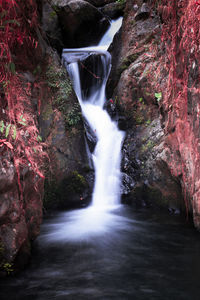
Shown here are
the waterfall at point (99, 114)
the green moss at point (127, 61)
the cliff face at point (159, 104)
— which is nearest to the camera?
the cliff face at point (159, 104)

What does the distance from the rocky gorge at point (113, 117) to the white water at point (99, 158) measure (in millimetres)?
285

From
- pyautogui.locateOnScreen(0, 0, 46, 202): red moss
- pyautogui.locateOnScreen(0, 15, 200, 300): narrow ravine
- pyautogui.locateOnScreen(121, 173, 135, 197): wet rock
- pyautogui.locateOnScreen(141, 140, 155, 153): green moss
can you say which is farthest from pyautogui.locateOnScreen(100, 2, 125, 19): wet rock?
pyautogui.locateOnScreen(0, 15, 200, 300): narrow ravine

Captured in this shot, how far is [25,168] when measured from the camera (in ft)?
10.3

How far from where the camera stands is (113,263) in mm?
3154

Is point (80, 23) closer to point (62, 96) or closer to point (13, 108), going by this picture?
point (62, 96)

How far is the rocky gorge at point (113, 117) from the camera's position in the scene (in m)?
3.19

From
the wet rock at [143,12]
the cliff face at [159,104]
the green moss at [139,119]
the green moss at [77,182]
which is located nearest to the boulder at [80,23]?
the cliff face at [159,104]

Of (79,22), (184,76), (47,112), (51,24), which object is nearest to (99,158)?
(47,112)

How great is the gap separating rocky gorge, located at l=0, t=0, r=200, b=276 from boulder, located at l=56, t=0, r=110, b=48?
4 centimetres

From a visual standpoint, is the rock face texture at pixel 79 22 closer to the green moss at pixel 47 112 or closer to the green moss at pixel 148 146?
the green moss at pixel 47 112

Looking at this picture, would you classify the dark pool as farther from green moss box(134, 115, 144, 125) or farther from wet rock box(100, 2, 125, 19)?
wet rock box(100, 2, 125, 19)

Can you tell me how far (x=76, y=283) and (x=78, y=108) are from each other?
575cm

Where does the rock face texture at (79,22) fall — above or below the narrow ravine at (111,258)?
above

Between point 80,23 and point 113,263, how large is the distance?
10.7 metres
